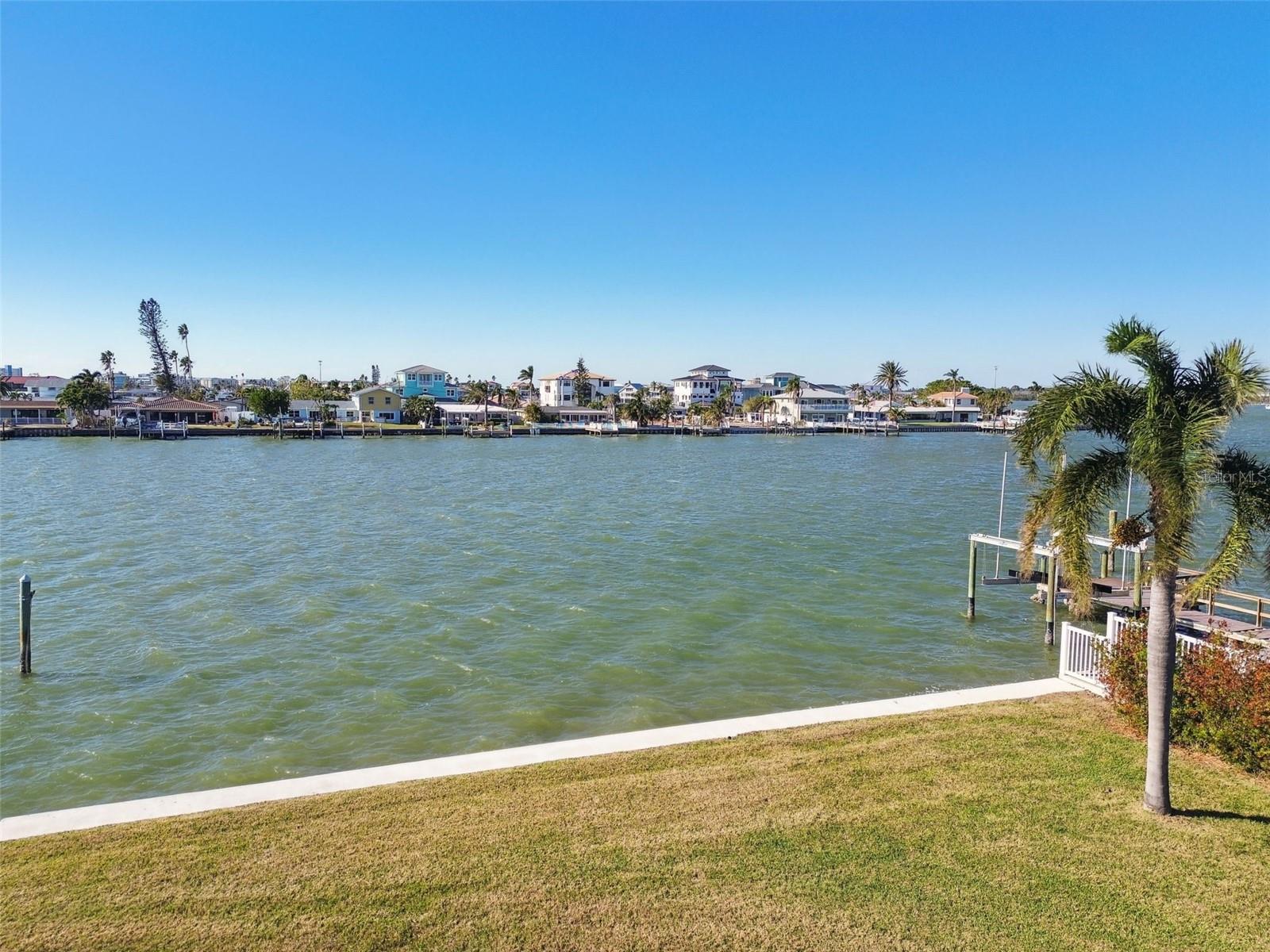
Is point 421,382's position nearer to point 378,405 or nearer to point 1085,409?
point 378,405

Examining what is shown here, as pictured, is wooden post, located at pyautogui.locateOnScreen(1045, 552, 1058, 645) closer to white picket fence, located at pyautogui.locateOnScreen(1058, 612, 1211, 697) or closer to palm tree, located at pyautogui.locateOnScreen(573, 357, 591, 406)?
white picket fence, located at pyautogui.locateOnScreen(1058, 612, 1211, 697)

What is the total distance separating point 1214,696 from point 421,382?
162600mm

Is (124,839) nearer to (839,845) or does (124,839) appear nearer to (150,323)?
(839,845)

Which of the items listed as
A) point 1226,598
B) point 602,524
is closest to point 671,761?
point 1226,598

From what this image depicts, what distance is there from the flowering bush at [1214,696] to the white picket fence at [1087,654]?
3.03 feet

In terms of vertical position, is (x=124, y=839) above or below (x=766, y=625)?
above

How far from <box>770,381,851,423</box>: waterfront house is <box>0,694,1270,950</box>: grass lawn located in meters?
148

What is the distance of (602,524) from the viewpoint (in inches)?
1566

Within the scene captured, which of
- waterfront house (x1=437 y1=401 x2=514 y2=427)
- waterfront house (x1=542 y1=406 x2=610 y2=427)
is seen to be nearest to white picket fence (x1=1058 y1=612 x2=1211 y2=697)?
waterfront house (x1=437 y1=401 x2=514 y2=427)

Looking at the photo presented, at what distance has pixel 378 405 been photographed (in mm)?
129000

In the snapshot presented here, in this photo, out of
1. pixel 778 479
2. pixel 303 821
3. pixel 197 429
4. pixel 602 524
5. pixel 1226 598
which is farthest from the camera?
pixel 197 429

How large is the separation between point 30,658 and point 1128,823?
2167 centimetres

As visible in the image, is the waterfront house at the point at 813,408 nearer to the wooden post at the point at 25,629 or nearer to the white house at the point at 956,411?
the white house at the point at 956,411

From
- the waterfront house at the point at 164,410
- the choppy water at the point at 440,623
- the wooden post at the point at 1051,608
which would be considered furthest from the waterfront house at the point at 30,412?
the wooden post at the point at 1051,608
